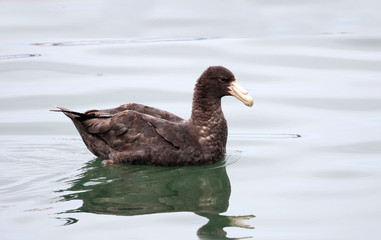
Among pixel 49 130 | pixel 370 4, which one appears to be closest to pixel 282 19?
pixel 370 4

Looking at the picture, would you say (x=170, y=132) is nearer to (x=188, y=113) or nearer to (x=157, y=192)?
(x=157, y=192)

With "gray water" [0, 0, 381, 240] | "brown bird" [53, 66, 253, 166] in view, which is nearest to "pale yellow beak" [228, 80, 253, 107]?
"brown bird" [53, 66, 253, 166]

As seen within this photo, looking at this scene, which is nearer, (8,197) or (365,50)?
(8,197)

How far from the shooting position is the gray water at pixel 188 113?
27.9 feet

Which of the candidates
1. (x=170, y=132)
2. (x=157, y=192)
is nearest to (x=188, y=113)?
(x=170, y=132)

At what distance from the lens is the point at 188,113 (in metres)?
12.5

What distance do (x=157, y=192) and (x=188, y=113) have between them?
3.27 metres

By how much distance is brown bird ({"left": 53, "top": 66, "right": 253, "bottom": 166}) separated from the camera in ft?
33.1

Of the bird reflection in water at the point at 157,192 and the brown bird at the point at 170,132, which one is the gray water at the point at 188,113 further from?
the brown bird at the point at 170,132

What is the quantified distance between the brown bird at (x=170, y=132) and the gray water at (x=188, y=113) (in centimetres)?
19

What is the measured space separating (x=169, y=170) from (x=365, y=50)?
6.73 m

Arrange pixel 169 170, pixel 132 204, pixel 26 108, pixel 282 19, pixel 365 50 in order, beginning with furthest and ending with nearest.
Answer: pixel 282 19 → pixel 365 50 → pixel 26 108 → pixel 169 170 → pixel 132 204

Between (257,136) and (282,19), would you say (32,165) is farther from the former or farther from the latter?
(282,19)

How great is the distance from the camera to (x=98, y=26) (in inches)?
683
